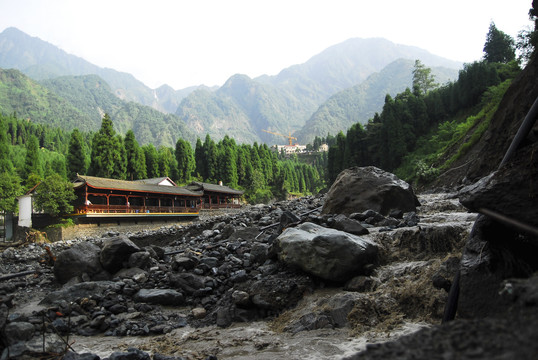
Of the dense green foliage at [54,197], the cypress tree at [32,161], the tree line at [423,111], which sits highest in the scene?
the tree line at [423,111]

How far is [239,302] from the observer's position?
657 cm

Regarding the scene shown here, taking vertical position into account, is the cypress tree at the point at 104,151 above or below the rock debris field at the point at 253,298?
above

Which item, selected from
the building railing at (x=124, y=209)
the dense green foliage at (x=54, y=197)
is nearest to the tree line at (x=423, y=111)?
the building railing at (x=124, y=209)

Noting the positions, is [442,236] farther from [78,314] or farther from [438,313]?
[78,314]

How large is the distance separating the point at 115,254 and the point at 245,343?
20.8 ft

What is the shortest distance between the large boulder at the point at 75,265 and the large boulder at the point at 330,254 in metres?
6.17

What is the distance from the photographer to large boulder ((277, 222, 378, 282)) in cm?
663

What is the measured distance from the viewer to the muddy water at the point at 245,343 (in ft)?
15.2

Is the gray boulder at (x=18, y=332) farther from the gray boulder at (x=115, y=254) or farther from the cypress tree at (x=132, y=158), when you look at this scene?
the cypress tree at (x=132, y=158)

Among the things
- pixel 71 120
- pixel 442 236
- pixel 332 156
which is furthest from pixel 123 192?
pixel 71 120

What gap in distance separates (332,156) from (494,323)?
216 feet

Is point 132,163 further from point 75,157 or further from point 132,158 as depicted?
point 75,157

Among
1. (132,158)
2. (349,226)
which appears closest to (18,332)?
(349,226)

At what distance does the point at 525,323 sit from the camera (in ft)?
5.32
